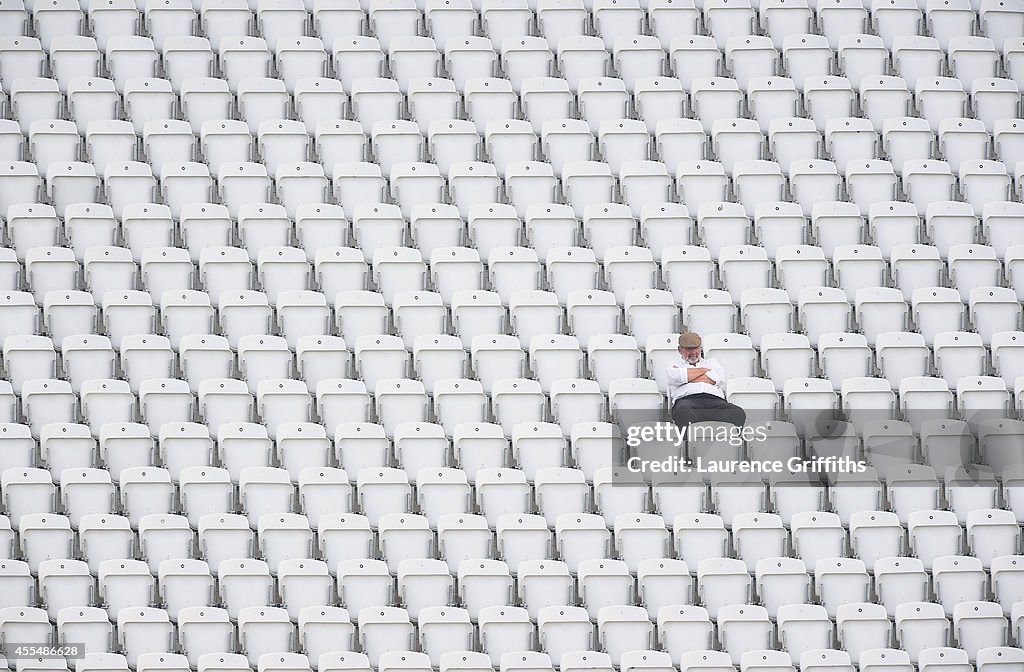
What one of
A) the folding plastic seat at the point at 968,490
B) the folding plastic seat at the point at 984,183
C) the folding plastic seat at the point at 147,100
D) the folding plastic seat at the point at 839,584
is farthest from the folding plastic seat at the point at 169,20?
the folding plastic seat at the point at 968,490

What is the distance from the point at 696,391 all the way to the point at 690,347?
0.73ft

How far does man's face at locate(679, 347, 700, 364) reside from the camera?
7387 millimetres

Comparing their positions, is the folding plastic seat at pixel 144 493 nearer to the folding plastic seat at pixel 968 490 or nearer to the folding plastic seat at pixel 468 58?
the folding plastic seat at pixel 468 58

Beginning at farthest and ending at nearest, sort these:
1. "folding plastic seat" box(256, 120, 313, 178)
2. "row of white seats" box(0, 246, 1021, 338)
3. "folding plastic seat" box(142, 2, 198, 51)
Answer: "folding plastic seat" box(142, 2, 198, 51) < "folding plastic seat" box(256, 120, 313, 178) < "row of white seats" box(0, 246, 1021, 338)

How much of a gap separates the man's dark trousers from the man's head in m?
0.17

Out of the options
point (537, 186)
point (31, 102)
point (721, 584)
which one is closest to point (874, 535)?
point (721, 584)

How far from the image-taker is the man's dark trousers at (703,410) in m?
7.43

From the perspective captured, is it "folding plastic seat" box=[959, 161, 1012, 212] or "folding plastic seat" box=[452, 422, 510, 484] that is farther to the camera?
"folding plastic seat" box=[959, 161, 1012, 212]

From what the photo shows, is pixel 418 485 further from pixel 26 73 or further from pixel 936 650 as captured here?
pixel 26 73

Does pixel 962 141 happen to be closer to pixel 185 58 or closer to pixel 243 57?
pixel 243 57

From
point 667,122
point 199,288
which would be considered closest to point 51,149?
point 199,288

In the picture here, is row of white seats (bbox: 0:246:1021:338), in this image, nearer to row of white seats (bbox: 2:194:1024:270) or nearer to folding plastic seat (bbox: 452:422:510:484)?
row of white seats (bbox: 2:194:1024:270)

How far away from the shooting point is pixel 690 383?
7445mm

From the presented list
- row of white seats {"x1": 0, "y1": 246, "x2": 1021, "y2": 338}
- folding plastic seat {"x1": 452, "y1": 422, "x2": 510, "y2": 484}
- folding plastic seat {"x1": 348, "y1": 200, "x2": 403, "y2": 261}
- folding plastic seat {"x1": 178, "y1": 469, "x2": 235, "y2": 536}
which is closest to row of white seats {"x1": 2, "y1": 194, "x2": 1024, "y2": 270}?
folding plastic seat {"x1": 348, "y1": 200, "x2": 403, "y2": 261}
